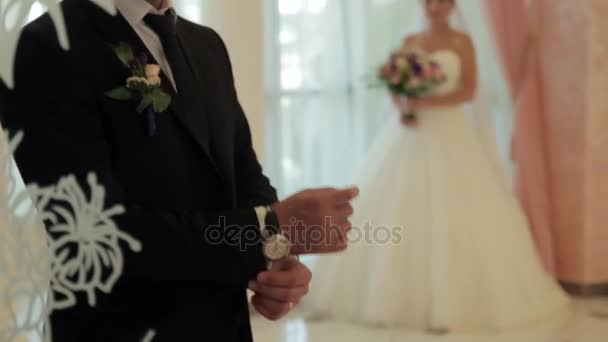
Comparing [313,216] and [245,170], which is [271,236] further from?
[245,170]

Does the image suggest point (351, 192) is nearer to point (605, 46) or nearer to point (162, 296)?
point (162, 296)

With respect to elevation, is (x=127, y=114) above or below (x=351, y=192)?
above

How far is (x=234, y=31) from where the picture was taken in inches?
113

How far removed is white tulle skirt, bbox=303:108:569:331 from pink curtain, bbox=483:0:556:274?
490 mm

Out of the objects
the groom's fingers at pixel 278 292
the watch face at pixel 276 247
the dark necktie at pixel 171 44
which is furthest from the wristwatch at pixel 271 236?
the dark necktie at pixel 171 44

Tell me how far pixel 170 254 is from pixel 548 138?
130 inches

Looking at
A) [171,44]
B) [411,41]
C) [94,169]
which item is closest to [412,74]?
[411,41]

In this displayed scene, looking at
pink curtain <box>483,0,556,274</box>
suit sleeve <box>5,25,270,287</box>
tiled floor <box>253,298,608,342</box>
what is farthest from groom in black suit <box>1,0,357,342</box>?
pink curtain <box>483,0,556,274</box>

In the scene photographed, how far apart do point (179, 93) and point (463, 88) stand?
256cm

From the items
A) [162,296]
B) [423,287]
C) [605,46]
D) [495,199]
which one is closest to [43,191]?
[162,296]

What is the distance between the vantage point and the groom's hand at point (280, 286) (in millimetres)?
800

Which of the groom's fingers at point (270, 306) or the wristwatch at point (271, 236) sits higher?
the wristwatch at point (271, 236)

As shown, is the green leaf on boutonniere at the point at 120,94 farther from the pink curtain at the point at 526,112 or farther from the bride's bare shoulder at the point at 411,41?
the pink curtain at the point at 526,112

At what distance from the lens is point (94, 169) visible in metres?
Result: 0.61
